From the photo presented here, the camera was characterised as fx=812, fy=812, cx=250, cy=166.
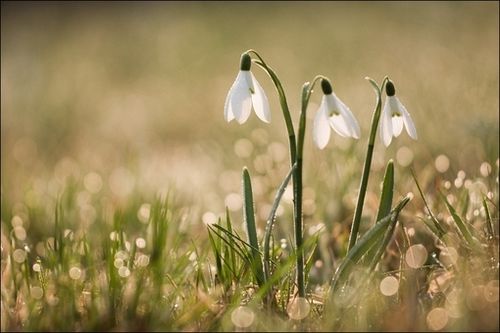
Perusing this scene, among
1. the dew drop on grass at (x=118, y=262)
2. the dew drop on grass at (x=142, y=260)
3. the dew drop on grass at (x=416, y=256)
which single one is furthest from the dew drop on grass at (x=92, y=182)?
the dew drop on grass at (x=416, y=256)

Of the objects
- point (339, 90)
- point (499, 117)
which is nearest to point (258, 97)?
point (499, 117)

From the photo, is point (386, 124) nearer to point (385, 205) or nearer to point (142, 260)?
point (385, 205)

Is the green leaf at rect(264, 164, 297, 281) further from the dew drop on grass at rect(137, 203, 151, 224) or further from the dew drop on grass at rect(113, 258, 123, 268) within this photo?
the dew drop on grass at rect(137, 203, 151, 224)

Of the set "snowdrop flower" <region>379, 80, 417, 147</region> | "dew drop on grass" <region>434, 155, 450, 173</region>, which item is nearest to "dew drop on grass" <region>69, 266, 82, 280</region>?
"snowdrop flower" <region>379, 80, 417, 147</region>

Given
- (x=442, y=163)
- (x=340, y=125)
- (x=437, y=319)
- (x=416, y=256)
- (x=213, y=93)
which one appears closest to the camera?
(x=437, y=319)

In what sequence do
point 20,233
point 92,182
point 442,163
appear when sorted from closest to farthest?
point 20,233 → point 442,163 → point 92,182

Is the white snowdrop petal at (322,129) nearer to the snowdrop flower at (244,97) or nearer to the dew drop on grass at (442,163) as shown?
the snowdrop flower at (244,97)

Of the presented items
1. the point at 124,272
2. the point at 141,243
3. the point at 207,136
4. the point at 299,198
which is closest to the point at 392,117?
the point at 299,198
